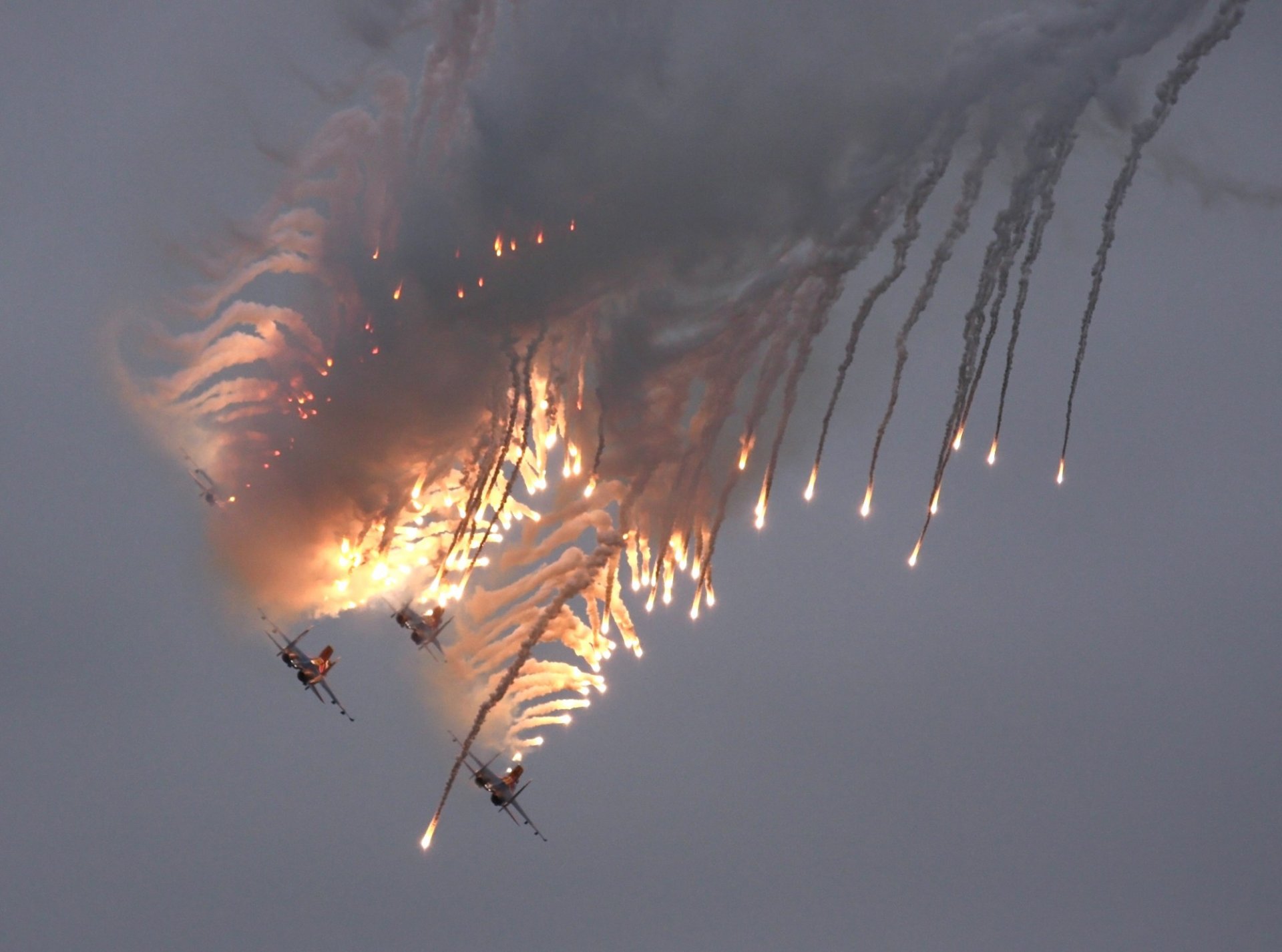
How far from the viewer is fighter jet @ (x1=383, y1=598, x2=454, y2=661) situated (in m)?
70.2

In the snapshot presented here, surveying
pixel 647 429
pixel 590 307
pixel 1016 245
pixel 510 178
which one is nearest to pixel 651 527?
pixel 647 429

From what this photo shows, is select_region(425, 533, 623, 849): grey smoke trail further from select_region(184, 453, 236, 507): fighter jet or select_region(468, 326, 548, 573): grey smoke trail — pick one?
select_region(184, 453, 236, 507): fighter jet

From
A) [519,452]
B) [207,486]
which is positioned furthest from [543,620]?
[207,486]

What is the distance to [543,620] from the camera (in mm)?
64000

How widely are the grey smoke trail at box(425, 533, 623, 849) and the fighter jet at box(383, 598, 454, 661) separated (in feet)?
11.2

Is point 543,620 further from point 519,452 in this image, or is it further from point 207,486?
point 207,486

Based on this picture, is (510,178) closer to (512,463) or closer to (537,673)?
(512,463)

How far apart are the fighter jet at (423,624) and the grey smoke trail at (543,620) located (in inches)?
134

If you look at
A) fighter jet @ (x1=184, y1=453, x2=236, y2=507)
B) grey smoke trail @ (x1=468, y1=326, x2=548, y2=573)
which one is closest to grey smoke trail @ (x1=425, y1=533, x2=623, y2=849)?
grey smoke trail @ (x1=468, y1=326, x2=548, y2=573)

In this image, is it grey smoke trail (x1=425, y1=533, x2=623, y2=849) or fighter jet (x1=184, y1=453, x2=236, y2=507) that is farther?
fighter jet (x1=184, y1=453, x2=236, y2=507)

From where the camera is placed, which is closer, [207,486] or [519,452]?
[519,452]

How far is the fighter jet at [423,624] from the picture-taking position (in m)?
70.2

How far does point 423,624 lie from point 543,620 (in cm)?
838

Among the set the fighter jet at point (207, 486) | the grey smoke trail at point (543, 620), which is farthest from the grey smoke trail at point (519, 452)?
the fighter jet at point (207, 486)
